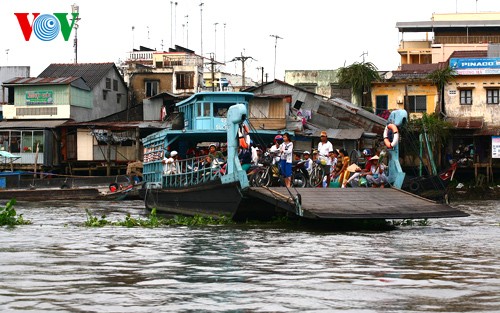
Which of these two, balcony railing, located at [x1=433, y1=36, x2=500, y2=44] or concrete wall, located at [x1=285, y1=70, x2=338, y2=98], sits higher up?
balcony railing, located at [x1=433, y1=36, x2=500, y2=44]

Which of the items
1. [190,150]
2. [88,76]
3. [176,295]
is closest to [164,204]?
[190,150]

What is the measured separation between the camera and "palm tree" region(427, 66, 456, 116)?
47.0 m

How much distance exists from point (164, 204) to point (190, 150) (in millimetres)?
1760

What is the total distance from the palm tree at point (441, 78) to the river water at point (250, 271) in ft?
99.0

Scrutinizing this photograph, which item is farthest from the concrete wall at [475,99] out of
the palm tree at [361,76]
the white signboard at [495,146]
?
the palm tree at [361,76]

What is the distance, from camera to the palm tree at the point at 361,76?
49.4 m

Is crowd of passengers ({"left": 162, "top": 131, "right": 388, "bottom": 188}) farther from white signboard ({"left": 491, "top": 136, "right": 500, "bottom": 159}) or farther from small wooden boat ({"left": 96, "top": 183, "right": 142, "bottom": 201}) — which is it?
white signboard ({"left": 491, "top": 136, "right": 500, "bottom": 159})

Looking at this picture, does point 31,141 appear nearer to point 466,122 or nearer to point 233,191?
point 466,122

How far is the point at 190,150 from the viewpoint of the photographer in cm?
2448

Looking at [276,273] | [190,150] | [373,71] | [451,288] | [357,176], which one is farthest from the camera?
[373,71]

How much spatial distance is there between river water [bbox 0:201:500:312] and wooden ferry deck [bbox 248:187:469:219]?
40 cm

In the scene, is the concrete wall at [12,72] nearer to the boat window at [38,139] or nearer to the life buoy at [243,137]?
the boat window at [38,139]

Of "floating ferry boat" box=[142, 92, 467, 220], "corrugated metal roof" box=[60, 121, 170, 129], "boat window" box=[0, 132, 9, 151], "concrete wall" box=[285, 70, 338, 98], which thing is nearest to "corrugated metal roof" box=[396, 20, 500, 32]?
"concrete wall" box=[285, 70, 338, 98]

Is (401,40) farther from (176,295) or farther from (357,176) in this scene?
(176,295)
